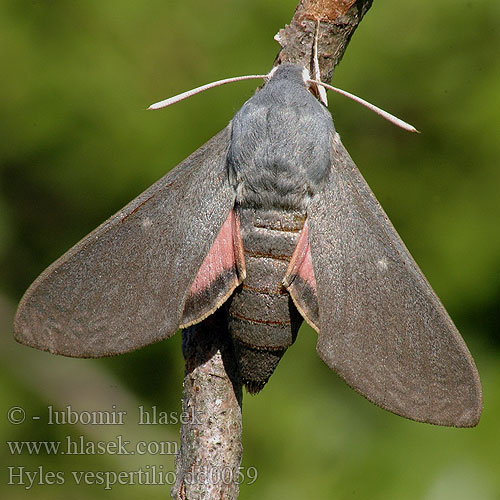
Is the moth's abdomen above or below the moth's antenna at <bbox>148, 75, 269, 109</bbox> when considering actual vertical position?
below

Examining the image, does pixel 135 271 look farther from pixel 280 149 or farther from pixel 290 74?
pixel 290 74

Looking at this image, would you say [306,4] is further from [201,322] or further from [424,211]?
[201,322]

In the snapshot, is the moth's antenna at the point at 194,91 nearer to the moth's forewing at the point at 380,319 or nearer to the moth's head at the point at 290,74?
the moth's head at the point at 290,74

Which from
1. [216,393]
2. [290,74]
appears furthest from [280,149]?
[216,393]

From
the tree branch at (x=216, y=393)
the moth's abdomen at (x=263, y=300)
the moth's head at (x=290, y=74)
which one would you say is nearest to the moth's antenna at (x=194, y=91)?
the moth's head at (x=290, y=74)

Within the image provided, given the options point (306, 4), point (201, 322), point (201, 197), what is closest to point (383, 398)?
point (201, 322)

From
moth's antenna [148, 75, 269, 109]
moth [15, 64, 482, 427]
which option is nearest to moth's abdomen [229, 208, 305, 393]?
moth [15, 64, 482, 427]

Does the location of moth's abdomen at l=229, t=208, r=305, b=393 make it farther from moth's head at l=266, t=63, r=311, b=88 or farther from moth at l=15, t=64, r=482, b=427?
moth's head at l=266, t=63, r=311, b=88

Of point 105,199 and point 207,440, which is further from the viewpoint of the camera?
point 105,199
